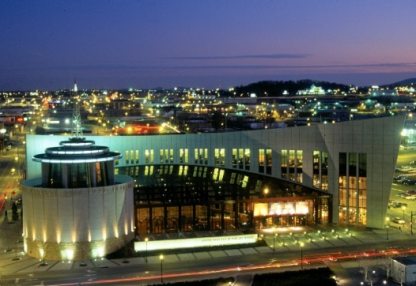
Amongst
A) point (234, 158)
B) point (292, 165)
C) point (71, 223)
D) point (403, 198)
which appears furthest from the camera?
point (403, 198)

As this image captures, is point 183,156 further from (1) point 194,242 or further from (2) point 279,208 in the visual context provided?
(1) point 194,242

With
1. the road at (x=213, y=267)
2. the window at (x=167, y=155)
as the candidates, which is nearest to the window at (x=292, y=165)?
the road at (x=213, y=267)

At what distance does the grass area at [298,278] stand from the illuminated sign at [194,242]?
391 inches

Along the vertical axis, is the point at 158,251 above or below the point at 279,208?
below

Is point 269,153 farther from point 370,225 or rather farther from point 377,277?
point 377,277

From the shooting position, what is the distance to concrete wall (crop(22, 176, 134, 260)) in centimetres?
5284

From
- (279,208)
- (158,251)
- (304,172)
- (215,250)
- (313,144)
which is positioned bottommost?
(215,250)

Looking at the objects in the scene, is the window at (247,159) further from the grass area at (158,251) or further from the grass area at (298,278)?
the grass area at (298,278)

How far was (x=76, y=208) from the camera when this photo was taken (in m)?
53.2

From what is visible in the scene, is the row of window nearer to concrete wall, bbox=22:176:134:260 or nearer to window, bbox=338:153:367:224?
window, bbox=338:153:367:224

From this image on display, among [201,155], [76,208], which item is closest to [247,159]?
[201,155]

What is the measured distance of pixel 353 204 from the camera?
63.8 meters

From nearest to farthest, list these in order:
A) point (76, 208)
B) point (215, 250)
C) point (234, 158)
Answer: point (76, 208), point (215, 250), point (234, 158)

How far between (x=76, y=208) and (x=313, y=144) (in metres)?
27.3
